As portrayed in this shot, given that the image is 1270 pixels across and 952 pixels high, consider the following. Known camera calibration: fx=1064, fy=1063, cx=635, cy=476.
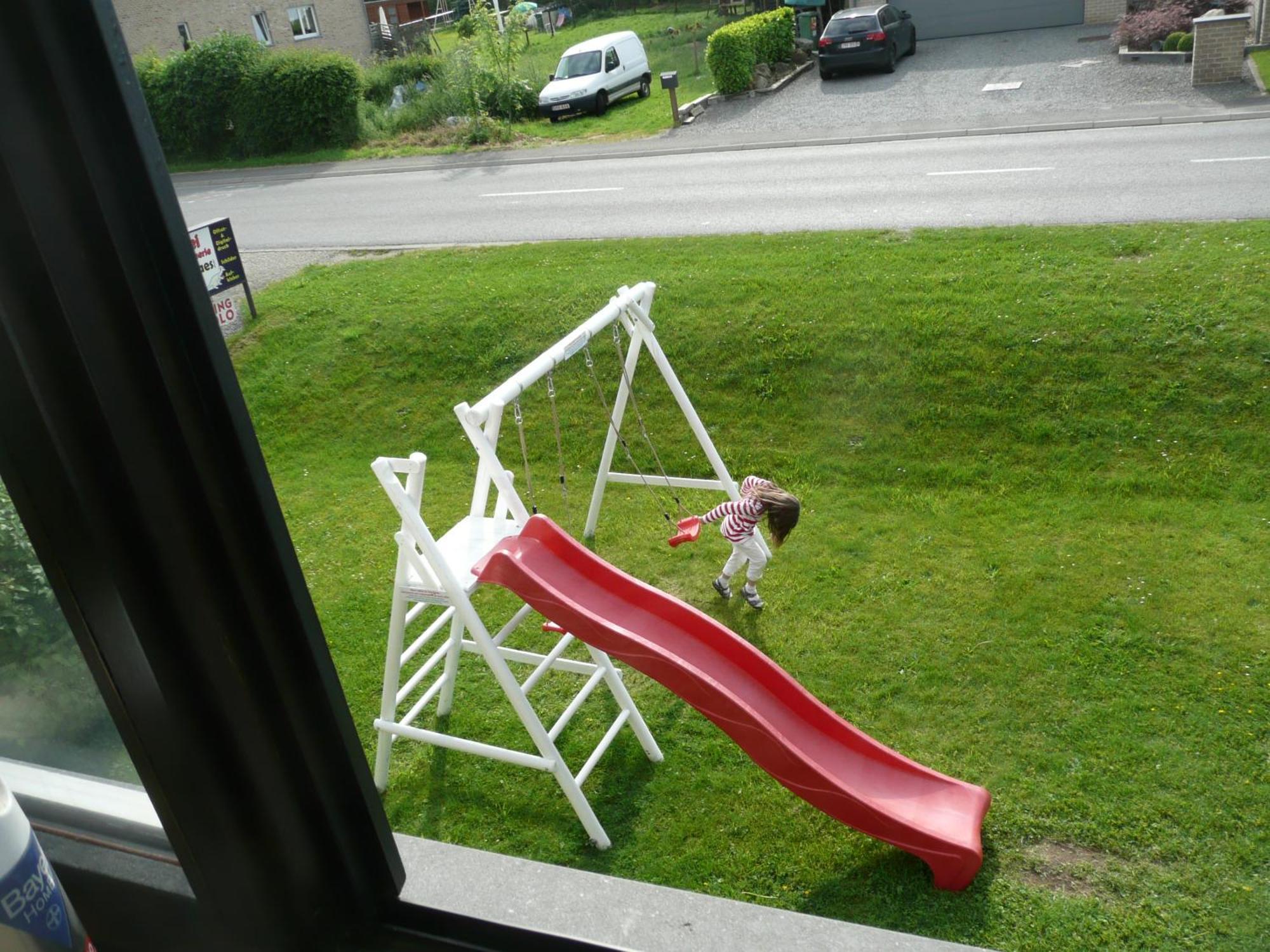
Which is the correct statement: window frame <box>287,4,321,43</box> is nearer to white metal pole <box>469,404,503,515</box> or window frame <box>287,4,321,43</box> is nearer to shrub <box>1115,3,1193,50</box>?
shrub <box>1115,3,1193,50</box>

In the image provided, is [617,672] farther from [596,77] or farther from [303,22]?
[303,22]

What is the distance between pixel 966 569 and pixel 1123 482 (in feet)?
4.74

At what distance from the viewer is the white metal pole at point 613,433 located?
258 inches

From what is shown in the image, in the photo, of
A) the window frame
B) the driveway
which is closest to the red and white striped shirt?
the driveway

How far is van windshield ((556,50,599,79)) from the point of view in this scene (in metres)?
24.1

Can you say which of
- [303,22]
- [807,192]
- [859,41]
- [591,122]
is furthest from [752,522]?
[303,22]

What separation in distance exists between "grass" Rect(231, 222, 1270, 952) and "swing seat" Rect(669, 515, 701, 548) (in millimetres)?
566

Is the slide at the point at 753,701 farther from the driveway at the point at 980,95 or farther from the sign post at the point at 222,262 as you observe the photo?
the driveway at the point at 980,95

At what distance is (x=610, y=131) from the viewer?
21703 millimetres

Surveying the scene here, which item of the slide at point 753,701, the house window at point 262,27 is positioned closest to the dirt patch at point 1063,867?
the slide at point 753,701

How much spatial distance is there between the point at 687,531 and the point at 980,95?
1719 centimetres

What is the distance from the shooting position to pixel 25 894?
4.25ft

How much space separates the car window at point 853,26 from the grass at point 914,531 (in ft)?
46.0

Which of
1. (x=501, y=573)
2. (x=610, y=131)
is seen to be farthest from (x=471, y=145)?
(x=501, y=573)
